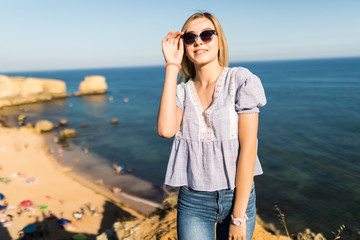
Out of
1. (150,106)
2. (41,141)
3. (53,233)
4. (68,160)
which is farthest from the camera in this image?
(150,106)

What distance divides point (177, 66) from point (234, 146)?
0.84m

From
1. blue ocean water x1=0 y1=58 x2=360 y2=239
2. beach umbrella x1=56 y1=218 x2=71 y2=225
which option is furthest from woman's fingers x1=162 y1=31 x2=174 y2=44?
blue ocean water x1=0 y1=58 x2=360 y2=239

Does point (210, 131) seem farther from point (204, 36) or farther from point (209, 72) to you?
point (204, 36)

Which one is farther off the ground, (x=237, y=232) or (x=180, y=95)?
(x=180, y=95)

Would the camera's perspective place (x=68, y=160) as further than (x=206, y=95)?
Yes

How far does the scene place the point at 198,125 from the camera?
2154 mm

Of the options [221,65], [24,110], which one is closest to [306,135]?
[221,65]

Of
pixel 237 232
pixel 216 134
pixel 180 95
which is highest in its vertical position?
pixel 180 95

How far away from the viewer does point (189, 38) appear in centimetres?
223

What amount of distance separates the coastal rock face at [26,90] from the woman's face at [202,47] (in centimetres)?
6264

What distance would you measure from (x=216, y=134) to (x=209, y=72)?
57cm

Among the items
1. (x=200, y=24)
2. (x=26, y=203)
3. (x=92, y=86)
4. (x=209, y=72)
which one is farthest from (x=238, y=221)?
(x=92, y=86)

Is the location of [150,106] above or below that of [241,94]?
below

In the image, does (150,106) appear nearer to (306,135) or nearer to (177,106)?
(306,135)
